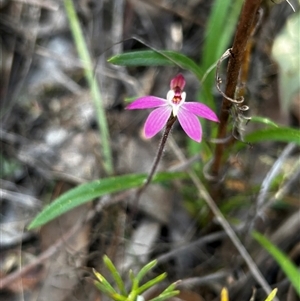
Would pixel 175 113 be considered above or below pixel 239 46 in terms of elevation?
below

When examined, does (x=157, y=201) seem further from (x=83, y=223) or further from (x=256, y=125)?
(x=256, y=125)

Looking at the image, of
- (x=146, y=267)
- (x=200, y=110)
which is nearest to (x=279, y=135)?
(x=200, y=110)

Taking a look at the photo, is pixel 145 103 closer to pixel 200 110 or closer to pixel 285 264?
pixel 200 110

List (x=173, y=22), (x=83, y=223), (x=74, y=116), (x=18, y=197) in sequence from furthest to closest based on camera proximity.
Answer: (x=173, y=22), (x=74, y=116), (x=18, y=197), (x=83, y=223)

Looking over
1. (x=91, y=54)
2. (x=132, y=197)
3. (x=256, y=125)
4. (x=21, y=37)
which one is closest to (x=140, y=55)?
(x=132, y=197)

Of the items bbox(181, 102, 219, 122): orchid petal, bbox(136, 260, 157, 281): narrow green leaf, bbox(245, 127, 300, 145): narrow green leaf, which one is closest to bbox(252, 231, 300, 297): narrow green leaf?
bbox(245, 127, 300, 145): narrow green leaf
